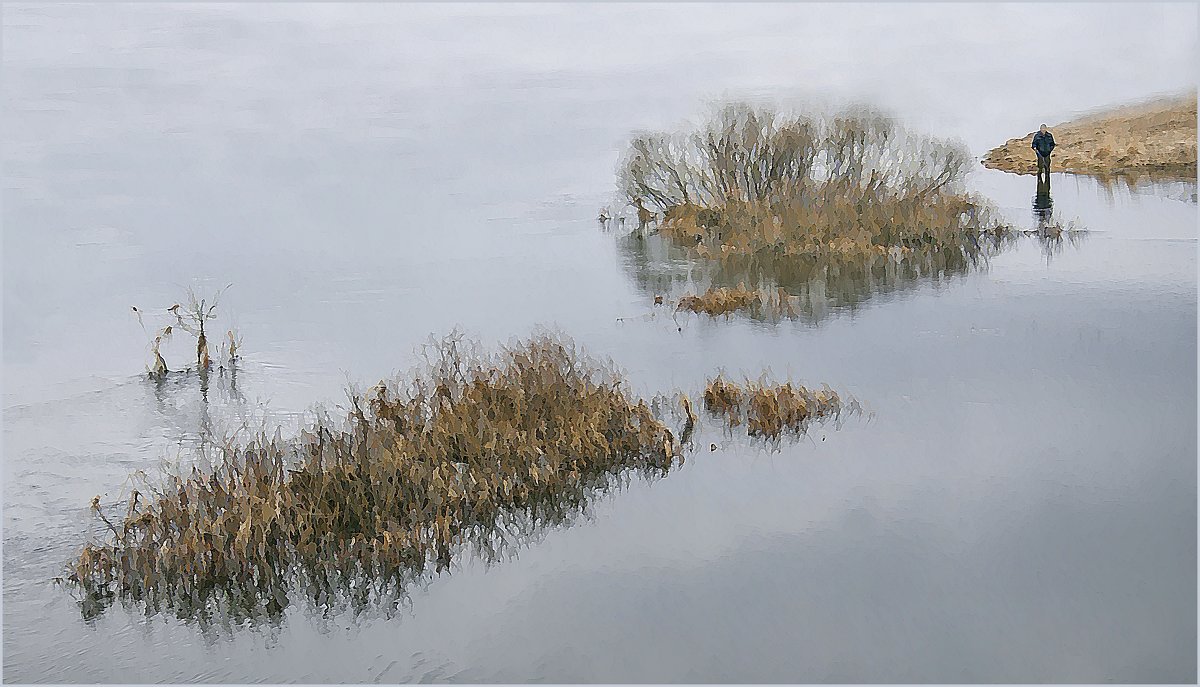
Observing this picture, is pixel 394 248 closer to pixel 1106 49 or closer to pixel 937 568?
pixel 937 568

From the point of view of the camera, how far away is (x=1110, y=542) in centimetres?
272

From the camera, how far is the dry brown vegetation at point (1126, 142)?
10.9 ft

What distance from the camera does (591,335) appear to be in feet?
10.8

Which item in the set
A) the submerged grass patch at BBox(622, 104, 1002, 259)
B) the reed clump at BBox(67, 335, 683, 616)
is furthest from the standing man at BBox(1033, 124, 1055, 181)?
the reed clump at BBox(67, 335, 683, 616)

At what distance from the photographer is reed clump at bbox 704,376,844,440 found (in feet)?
10.4

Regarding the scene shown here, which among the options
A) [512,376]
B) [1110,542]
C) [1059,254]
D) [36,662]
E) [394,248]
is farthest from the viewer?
[1059,254]

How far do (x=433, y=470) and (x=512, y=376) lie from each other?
460 mm

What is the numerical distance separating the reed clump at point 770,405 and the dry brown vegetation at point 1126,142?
1.08 metres

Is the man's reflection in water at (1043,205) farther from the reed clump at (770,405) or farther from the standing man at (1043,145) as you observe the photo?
the reed clump at (770,405)

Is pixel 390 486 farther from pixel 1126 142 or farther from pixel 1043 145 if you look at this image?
pixel 1126 142

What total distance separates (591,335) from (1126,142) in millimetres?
1910

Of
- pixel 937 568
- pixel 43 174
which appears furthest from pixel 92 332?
pixel 937 568

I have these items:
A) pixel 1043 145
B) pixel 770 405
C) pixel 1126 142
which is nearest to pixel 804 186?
pixel 1043 145

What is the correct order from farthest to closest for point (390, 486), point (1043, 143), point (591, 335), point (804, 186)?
point (804, 186) < point (1043, 143) < point (591, 335) < point (390, 486)
